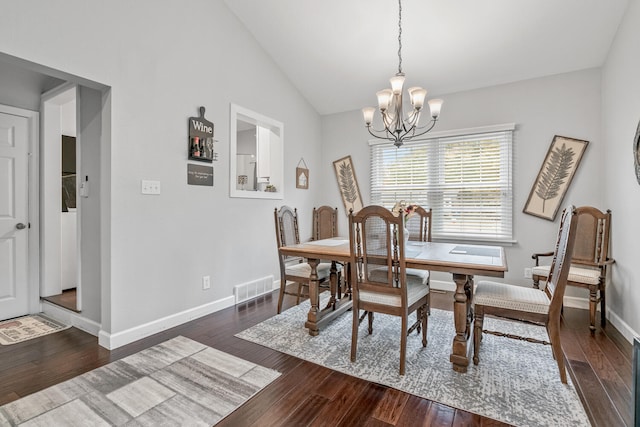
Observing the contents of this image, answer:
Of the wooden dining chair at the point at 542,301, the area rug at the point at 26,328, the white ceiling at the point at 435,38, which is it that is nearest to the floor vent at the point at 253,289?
the area rug at the point at 26,328

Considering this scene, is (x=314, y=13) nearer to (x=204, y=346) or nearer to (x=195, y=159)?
(x=195, y=159)

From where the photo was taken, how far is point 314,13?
3.32 metres

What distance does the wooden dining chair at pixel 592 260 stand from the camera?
2.77m

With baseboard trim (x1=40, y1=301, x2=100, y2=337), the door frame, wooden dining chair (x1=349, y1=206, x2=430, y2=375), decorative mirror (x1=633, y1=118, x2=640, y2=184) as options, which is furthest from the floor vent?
decorative mirror (x1=633, y1=118, x2=640, y2=184)

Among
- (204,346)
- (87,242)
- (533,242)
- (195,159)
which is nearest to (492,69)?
(533,242)

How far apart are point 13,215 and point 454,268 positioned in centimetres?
399

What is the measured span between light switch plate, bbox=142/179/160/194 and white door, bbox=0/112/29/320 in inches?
59.6

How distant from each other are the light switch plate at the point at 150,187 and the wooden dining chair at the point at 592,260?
372cm

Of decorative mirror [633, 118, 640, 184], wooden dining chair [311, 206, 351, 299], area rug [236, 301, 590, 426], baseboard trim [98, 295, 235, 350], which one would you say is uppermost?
decorative mirror [633, 118, 640, 184]

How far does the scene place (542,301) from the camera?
1987 mm

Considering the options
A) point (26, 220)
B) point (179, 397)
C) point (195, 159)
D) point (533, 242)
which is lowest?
point (179, 397)

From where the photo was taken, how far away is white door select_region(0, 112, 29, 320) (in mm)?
2936

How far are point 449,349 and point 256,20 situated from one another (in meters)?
3.86

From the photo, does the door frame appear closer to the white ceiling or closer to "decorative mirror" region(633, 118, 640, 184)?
the white ceiling
